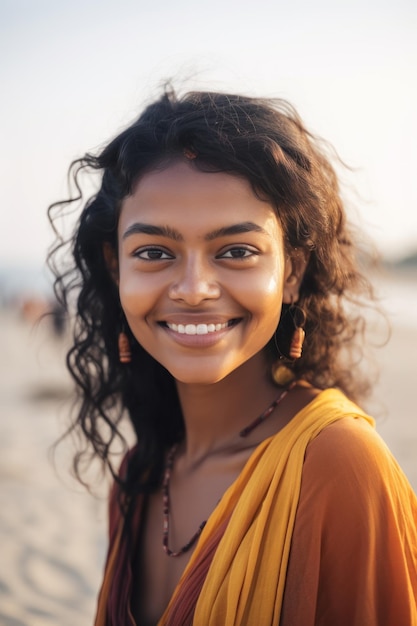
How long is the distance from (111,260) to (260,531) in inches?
45.7

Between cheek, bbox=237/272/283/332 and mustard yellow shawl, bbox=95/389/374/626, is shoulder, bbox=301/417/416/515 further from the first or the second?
cheek, bbox=237/272/283/332

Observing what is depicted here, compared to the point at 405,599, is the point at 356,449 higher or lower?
higher

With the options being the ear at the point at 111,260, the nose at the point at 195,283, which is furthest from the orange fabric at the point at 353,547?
the ear at the point at 111,260

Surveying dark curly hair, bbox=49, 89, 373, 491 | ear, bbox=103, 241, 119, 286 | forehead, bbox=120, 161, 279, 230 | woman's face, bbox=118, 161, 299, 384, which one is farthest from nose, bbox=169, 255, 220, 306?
ear, bbox=103, 241, 119, 286

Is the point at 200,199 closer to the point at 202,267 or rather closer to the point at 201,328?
the point at 202,267

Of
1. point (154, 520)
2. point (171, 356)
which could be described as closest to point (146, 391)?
point (154, 520)

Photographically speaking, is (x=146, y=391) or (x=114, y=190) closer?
(x=114, y=190)

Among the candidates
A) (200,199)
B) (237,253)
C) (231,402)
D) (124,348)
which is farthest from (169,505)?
(200,199)

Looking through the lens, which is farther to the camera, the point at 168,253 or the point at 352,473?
the point at 168,253

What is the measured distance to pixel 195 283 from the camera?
1853 mm

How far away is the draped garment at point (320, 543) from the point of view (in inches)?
64.1

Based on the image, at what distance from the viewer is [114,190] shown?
85.0 inches

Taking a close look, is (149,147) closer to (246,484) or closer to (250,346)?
(250,346)

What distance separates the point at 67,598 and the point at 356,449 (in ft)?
8.38
